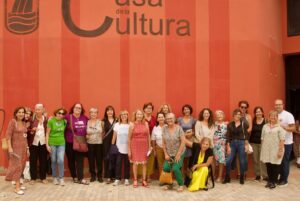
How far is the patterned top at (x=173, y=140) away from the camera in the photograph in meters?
7.08

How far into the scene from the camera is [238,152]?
7.71m

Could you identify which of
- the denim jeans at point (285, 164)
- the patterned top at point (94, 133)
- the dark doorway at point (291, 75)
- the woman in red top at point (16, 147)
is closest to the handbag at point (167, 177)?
the patterned top at point (94, 133)

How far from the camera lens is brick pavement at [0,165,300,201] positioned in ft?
21.3

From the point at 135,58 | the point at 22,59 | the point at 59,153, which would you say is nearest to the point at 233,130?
the point at 135,58

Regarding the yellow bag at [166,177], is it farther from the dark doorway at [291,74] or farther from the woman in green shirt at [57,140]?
the dark doorway at [291,74]

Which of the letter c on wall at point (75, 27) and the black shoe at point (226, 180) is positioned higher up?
the letter c on wall at point (75, 27)

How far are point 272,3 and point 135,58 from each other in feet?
13.1

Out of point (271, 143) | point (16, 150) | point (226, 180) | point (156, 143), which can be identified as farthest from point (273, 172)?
point (16, 150)

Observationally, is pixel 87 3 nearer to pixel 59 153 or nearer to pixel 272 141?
pixel 59 153

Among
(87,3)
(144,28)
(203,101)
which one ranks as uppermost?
(87,3)

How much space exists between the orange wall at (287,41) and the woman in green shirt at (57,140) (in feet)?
20.4

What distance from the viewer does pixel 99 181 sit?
25.1 ft

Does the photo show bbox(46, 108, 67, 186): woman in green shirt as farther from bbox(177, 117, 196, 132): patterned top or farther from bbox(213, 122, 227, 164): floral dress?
bbox(213, 122, 227, 164): floral dress

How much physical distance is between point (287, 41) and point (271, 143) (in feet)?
12.6
